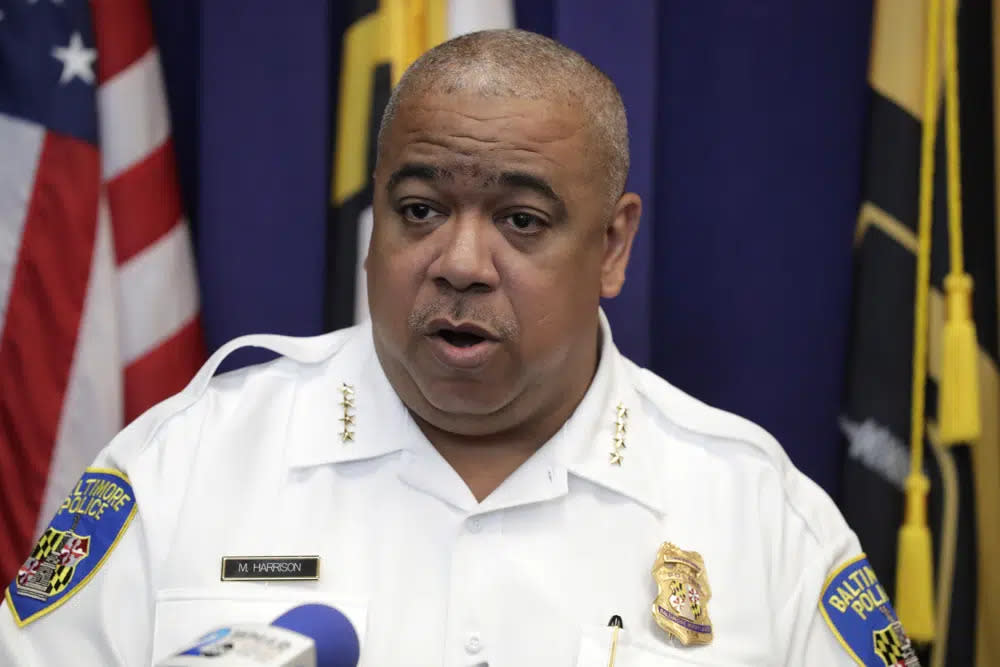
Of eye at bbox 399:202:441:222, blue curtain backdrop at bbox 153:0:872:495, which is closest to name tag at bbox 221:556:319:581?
eye at bbox 399:202:441:222

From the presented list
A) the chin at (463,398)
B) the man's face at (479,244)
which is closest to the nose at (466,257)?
the man's face at (479,244)

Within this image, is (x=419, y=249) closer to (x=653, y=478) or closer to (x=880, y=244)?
(x=653, y=478)

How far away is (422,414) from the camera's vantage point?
1662 millimetres

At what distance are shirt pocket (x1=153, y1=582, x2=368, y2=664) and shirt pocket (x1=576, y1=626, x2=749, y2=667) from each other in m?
0.31

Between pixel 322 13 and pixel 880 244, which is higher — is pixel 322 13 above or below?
above

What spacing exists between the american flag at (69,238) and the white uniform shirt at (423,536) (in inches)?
17.0

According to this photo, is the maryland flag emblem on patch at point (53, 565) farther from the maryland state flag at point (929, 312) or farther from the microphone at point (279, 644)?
the maryland state flag at point (929, 312)

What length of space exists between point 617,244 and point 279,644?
38.3 inches

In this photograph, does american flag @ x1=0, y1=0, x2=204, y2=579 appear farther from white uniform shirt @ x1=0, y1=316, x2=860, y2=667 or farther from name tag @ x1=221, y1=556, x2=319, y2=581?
name tag @ x1=221, y1=556, x2=319, y2=581

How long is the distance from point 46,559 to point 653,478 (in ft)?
2.92

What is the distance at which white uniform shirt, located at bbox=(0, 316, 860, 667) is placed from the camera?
155cm

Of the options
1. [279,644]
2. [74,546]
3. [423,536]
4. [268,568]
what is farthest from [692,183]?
[279,644]

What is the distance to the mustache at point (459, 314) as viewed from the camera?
1515 mm

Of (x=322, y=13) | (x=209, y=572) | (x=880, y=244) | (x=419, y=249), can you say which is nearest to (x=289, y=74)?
(x=322, y=13)
